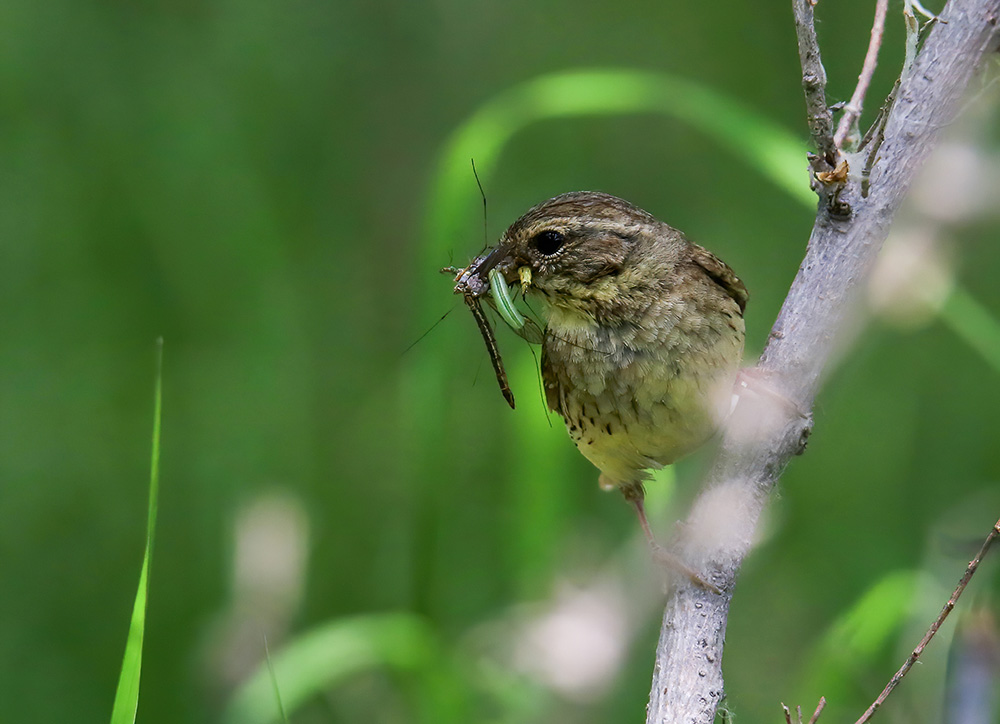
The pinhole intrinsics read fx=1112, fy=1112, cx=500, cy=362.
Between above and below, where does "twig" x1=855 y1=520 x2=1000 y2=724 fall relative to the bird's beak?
below

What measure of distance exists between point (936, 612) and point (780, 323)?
4.17ft

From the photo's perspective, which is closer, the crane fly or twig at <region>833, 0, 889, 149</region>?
twig at <region>833, 0, 889, 149</region>

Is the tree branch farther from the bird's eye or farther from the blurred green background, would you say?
the blurred green background

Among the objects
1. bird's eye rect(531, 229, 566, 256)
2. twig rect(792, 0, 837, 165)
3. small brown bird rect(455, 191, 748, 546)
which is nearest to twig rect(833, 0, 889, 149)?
twig rect(792, 0, 837, 165)

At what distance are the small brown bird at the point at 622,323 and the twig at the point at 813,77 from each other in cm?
85

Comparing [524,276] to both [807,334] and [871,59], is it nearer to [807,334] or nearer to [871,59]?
[807,334]

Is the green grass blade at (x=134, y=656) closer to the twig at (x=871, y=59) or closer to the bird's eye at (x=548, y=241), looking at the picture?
the bird's eye at (x=548, y=241)

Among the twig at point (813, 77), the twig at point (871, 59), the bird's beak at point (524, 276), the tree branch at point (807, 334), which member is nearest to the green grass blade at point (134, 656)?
the tree branch at point (807, 334)

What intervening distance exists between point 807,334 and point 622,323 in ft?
2.37

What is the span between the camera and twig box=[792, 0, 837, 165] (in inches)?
91.2

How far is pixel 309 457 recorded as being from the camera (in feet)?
18.4

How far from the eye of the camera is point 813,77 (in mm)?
2357

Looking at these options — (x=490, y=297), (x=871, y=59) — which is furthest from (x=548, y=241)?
(x=871, y=59)

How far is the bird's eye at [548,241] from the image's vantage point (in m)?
3.24
